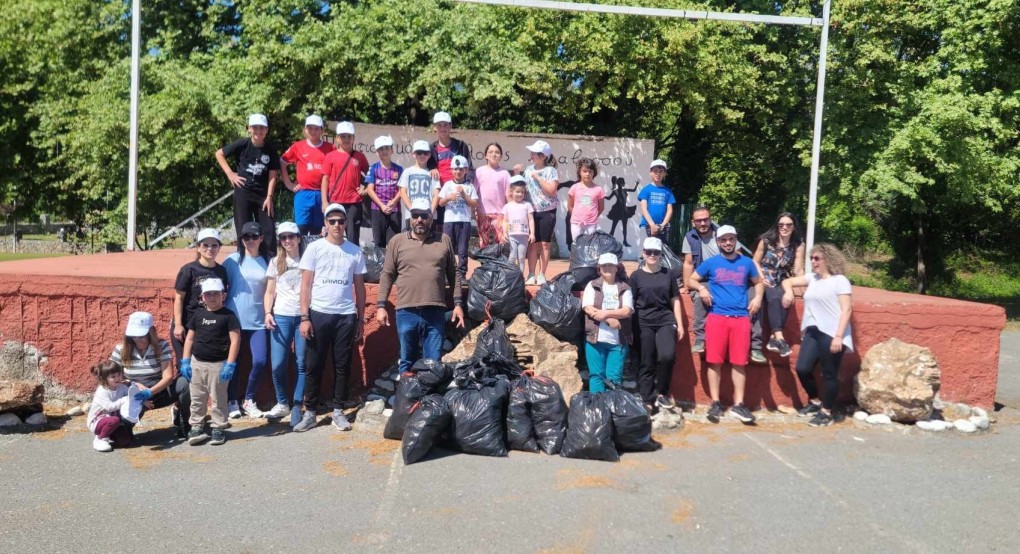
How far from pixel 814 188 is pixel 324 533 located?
848cm

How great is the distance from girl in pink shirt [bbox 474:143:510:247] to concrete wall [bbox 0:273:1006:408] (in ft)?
4.85

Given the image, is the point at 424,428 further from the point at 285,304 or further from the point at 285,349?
the point at 285,304

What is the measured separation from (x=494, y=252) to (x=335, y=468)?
9.00ft

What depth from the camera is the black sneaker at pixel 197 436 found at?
6.08 metres

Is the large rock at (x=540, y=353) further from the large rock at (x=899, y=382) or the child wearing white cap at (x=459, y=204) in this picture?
the large rock at (x=899, y=382)

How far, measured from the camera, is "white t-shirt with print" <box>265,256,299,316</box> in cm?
645

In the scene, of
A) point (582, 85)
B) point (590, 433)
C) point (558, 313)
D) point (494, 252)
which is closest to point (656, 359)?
point (558, 313)

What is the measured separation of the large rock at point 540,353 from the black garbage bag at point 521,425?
3.17ft

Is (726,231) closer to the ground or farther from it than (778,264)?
farther from it

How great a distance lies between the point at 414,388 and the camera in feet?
20.3

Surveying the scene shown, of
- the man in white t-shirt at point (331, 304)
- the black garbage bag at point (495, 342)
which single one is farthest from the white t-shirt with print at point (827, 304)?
the man in white t-shirt at point (331, 304)

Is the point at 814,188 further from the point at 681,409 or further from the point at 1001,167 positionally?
the point at 1001,167

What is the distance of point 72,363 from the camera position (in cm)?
727

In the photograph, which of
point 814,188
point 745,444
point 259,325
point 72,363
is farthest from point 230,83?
point 745,444
